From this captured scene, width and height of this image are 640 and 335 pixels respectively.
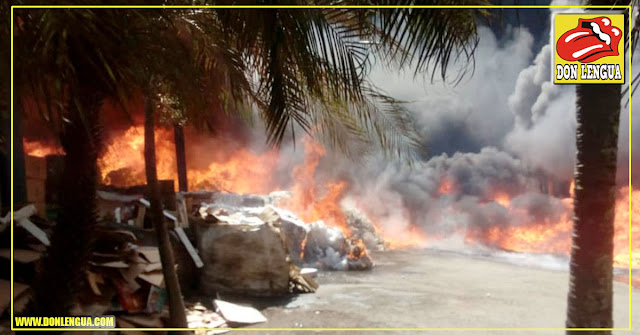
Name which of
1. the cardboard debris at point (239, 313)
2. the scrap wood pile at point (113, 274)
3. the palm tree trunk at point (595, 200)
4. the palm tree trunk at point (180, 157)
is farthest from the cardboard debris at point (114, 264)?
the palm tree trunk at point (595, 200)

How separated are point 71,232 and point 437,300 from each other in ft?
15.5

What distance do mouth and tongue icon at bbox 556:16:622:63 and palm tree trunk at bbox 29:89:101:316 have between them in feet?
11.1

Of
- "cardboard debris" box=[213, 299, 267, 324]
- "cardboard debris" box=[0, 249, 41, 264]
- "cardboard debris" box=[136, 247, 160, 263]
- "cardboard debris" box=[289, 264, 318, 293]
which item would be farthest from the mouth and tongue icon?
"cardboard debris" box=[289, 264, 318, 293]

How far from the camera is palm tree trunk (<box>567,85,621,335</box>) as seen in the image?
304 centimetres

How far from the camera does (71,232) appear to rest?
3.48 m

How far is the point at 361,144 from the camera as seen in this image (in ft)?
14.7

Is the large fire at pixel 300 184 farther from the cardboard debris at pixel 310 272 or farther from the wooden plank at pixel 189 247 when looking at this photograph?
the wooden plank at pixel 189 247

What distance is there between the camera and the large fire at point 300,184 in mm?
9344

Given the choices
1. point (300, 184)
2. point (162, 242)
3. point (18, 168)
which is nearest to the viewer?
point (162, 242)

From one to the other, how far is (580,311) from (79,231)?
12.5ft

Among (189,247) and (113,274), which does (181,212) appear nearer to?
(189,247)

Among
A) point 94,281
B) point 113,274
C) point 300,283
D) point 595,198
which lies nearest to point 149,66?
point 94,281

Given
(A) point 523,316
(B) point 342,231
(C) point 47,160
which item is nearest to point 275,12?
(A) point 523,316

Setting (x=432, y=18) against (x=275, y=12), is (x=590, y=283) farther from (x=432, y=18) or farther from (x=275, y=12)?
Result: (x=275, y=12)
